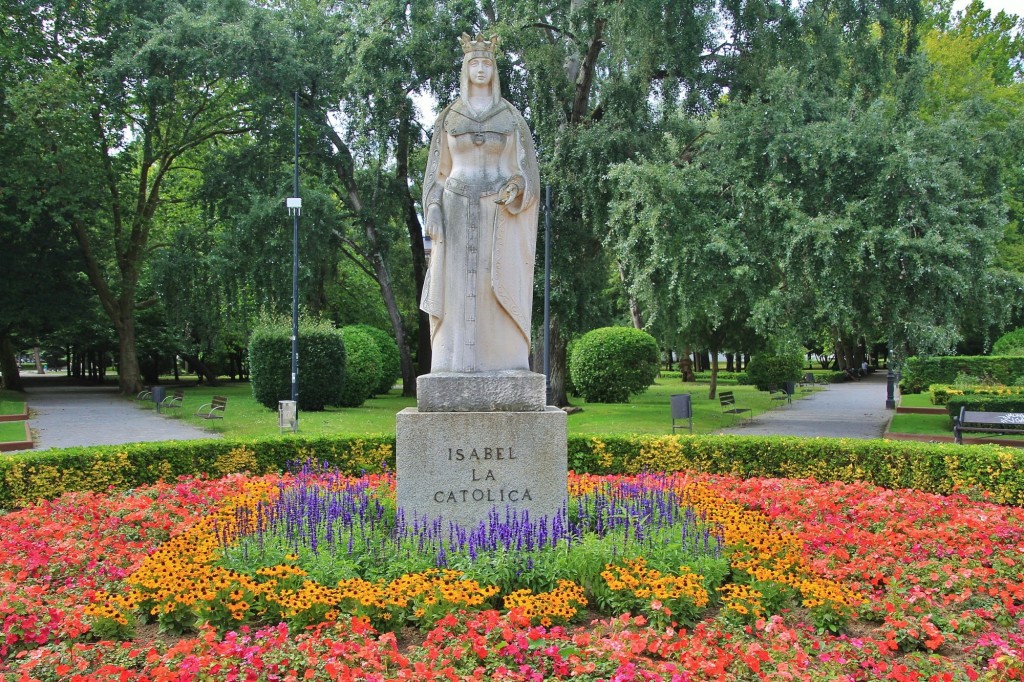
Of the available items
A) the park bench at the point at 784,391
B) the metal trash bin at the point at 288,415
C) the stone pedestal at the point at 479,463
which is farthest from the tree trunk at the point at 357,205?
the stone pedestal at the point at 479,463

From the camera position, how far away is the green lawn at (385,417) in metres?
16.8

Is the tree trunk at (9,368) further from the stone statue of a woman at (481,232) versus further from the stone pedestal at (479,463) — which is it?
the stone pedestal at (479,463)

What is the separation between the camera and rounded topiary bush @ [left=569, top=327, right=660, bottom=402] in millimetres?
24594

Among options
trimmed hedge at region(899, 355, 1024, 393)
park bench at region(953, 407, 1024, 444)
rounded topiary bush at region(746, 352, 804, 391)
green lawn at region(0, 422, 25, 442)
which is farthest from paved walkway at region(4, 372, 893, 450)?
park bench at region(953, 407, 1024, 444)

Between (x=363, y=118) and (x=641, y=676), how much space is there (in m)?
21.0

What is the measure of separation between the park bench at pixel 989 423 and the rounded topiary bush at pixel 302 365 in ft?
50.1

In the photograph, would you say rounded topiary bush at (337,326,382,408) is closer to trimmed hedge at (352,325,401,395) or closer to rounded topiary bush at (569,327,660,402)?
trimmed hedge at (352,325,401,395)

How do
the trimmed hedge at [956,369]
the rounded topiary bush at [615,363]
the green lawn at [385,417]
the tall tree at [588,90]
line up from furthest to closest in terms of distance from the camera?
1. the trimmed hedge at [956,369]
2. the rounded topiary bush at [615,363]
3. the tall tree at [588,90]
4. the green lawn at [385,417]

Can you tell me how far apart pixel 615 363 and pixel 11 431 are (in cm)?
1596

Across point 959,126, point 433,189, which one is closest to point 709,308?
point 959,126

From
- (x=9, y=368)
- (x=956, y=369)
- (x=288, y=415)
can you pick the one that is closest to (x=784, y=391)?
(x=956, y=369)

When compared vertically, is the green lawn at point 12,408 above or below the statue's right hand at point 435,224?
below

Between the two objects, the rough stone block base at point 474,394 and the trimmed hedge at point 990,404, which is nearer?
the rough stone block base at point 474,394

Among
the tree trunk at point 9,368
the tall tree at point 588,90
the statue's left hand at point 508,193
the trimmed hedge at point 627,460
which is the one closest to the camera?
the statue's left hand at point 508,193
